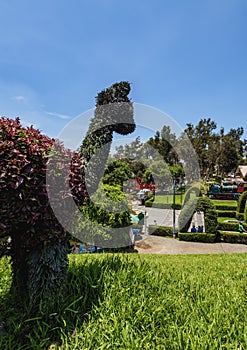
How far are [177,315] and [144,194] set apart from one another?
2456 centimetres

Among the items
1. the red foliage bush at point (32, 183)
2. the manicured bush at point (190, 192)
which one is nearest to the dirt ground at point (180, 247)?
the manicured bush at point (190, 192)

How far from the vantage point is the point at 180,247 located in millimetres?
11477

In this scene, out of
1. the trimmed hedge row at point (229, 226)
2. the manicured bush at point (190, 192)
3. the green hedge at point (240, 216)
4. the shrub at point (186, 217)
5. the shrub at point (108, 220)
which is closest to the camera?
the shrub at point (108, 220)

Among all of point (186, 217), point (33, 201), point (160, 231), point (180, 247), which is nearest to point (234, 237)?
point (186, 217)

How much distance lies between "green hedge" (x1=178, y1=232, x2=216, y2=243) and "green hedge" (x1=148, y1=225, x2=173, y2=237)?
3.08 ft

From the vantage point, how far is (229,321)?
7.92 ft

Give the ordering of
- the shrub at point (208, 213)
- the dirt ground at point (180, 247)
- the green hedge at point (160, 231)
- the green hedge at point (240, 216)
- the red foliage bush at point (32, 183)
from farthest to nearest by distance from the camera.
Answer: the green hedge at point (240, 216) → the green hedge at point (160, 231) → the shrub at point (208, 213) → the dirt ground at point (180, 247) → the red foliage bush at point (32, 183)

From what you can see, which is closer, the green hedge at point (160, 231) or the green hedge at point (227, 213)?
the green hedge at point (160, 231)

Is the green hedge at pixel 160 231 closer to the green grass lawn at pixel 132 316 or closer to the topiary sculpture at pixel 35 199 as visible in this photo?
the green grass lawn at pixel 132 316

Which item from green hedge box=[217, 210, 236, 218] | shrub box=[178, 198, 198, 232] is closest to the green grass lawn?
shrub box=[178, 198, 198, 232]

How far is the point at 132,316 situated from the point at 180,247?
31.1 ft

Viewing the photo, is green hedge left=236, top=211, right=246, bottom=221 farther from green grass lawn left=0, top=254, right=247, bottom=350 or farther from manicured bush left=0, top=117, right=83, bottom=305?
manicured bush left=0, top=117, right=83, bottom=305

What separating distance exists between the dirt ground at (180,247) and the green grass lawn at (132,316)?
7624 mm

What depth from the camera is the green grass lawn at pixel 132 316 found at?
220 centimetres
